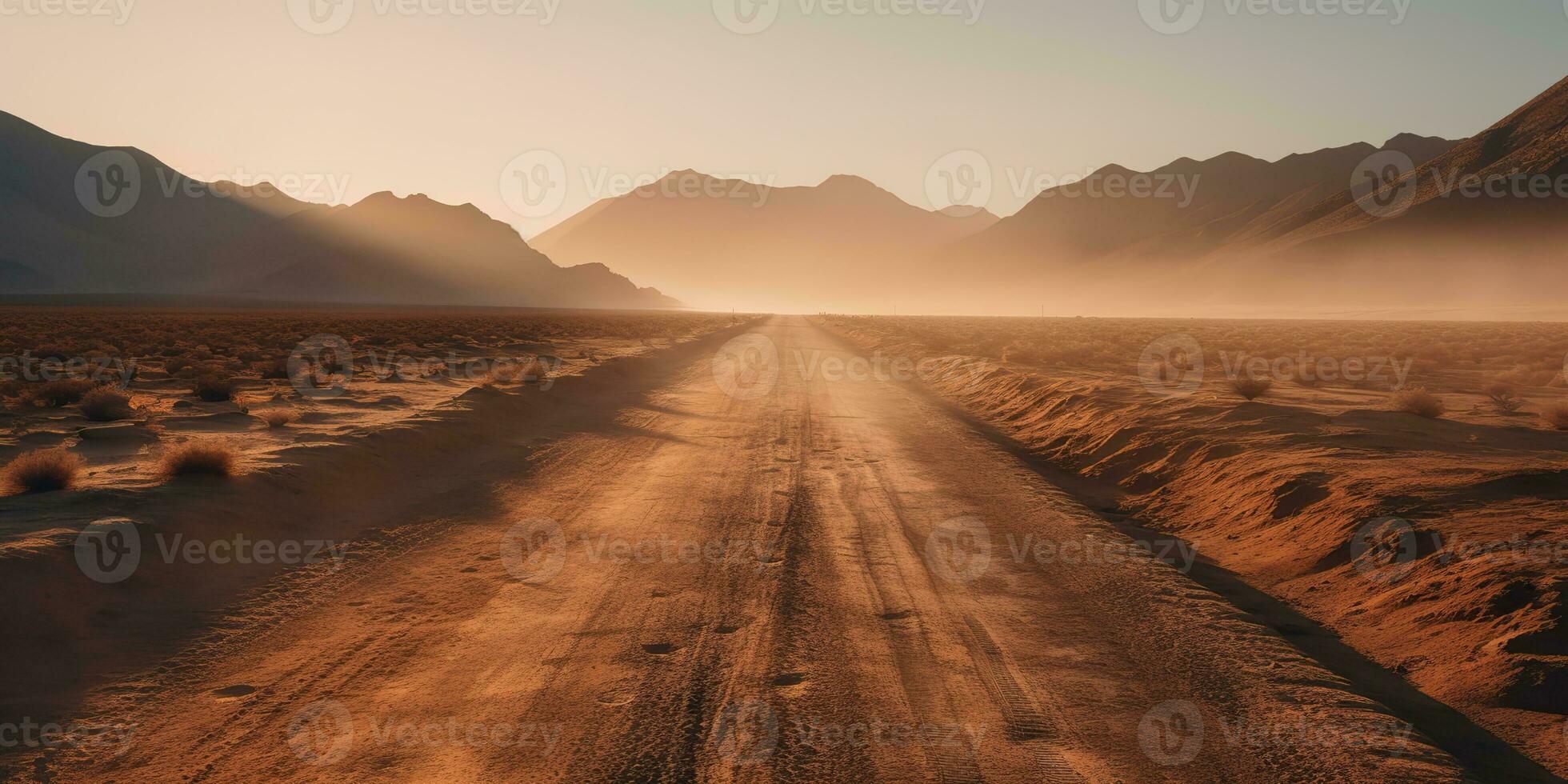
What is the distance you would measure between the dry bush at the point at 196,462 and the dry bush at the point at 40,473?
80 cm

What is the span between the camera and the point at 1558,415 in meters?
12.6

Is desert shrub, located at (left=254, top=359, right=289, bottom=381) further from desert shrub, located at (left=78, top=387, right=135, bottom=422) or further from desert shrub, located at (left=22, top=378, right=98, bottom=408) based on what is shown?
desert shrub, located at (left=78, top=387, right=135, bottom=422)

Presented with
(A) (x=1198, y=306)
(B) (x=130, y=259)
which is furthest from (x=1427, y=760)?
(B) (x=130, y=259)

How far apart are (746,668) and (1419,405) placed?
14.0 m

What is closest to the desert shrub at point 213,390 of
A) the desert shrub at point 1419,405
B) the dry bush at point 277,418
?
the dry bush at point 277,418

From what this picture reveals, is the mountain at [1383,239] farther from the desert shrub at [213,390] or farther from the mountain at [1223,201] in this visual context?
the desert shrub at [213,390]

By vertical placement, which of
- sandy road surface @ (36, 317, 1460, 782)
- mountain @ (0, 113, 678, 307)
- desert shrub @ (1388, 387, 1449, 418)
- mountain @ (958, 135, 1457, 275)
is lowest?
sandy road surface @ (36, 317, 1460, 782)

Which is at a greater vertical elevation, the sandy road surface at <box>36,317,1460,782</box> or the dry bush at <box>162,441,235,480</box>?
the dry bush at <box>162,441,235,480</box>

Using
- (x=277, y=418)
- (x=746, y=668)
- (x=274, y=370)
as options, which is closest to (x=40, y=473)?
(x=277, y=418)

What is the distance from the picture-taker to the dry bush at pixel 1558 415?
12.6 metres

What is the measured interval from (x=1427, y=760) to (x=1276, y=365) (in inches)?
1014

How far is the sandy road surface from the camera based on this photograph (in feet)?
13.2

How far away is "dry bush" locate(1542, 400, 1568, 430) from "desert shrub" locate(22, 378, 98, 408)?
961 inches

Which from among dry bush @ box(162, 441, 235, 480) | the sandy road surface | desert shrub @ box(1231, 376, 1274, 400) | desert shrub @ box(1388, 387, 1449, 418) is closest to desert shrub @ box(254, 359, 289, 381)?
dry bush @ box(162, 441, 235, 480)
